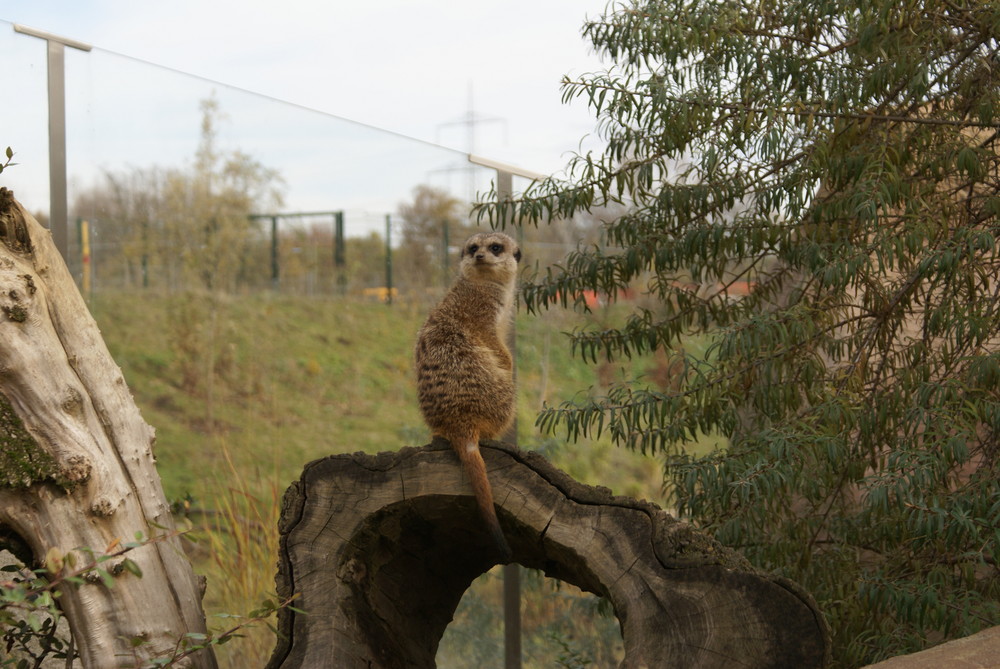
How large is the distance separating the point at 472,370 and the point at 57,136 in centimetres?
140

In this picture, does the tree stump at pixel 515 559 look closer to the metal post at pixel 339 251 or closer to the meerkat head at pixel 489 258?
the meerkat head at pixel 489 258

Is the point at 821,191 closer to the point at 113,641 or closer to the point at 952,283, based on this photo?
the point at 952,283

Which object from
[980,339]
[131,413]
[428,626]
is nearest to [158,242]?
[131,413]

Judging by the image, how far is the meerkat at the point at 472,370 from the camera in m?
1.97

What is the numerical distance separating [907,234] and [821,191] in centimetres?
66

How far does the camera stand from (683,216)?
2732mm

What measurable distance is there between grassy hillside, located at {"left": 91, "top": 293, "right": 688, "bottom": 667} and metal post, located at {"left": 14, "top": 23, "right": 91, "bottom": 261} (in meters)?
1.45

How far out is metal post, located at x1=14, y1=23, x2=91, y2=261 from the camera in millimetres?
2414

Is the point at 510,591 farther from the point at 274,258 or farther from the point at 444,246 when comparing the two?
the point at 274,258

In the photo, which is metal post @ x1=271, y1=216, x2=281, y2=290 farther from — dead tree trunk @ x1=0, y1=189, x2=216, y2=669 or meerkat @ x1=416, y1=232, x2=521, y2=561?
dead tree trunk @ x1=0, y1=189, x2=216, y2=669

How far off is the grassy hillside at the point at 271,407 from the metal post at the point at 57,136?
145cm

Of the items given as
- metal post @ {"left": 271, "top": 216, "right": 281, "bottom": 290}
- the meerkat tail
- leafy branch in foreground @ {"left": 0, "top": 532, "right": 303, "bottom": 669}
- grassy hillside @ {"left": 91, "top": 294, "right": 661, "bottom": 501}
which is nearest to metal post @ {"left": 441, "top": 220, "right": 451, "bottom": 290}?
grassy hillside @ {"left": 91, "top": 294, "right": 661, "bottom": 501}

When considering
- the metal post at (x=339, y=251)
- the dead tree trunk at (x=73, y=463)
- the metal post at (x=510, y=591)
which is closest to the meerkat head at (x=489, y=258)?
the metal post at (x=510, y=591)

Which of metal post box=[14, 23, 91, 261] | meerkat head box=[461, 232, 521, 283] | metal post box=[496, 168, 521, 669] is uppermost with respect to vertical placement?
metal post box=[14, 23, 91, 261]
